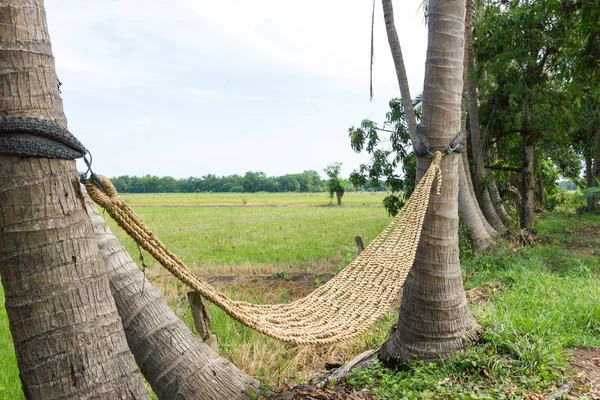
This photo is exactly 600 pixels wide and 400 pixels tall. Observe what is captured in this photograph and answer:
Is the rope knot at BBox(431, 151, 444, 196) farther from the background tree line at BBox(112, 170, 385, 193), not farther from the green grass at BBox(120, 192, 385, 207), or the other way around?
the background tree line at BBox(112, 170, 385, 193)

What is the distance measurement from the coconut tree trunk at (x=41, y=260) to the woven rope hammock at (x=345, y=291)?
0.34 meters

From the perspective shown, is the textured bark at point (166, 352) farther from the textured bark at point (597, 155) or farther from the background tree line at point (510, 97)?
the textured bark at point (597, 155)

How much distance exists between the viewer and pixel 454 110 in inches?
117

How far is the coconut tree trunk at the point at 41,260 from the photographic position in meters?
1.49

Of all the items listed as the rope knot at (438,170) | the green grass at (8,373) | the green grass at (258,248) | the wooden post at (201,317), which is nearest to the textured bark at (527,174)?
the green grass at (258,248)

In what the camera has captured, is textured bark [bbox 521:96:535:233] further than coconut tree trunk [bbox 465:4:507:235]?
Yes

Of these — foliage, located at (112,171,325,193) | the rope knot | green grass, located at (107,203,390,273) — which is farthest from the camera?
foliage, located at (112,171,325,193)

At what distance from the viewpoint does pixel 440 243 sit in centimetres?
290

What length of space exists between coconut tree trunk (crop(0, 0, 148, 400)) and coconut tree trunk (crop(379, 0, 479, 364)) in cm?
182

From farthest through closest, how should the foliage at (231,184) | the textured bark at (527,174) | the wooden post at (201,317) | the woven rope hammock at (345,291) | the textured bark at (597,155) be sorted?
1. the foliage at (231,184)
2. the textured bark at (597,155)
3. the textured bark at (527,174)
4. the wooden post at (201,317)
5. the woven rope hammock at (345,291)

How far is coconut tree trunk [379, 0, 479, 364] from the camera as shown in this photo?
2.88m

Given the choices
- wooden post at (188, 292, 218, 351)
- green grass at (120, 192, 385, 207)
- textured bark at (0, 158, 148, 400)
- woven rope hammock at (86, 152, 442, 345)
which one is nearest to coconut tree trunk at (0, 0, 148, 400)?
textured bark at (0, 158, 148, 400)

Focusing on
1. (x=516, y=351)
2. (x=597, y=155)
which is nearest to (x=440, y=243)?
(x=516, y=351)

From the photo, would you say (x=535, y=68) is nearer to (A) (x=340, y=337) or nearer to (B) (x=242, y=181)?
(A) (x=340, y=337)
